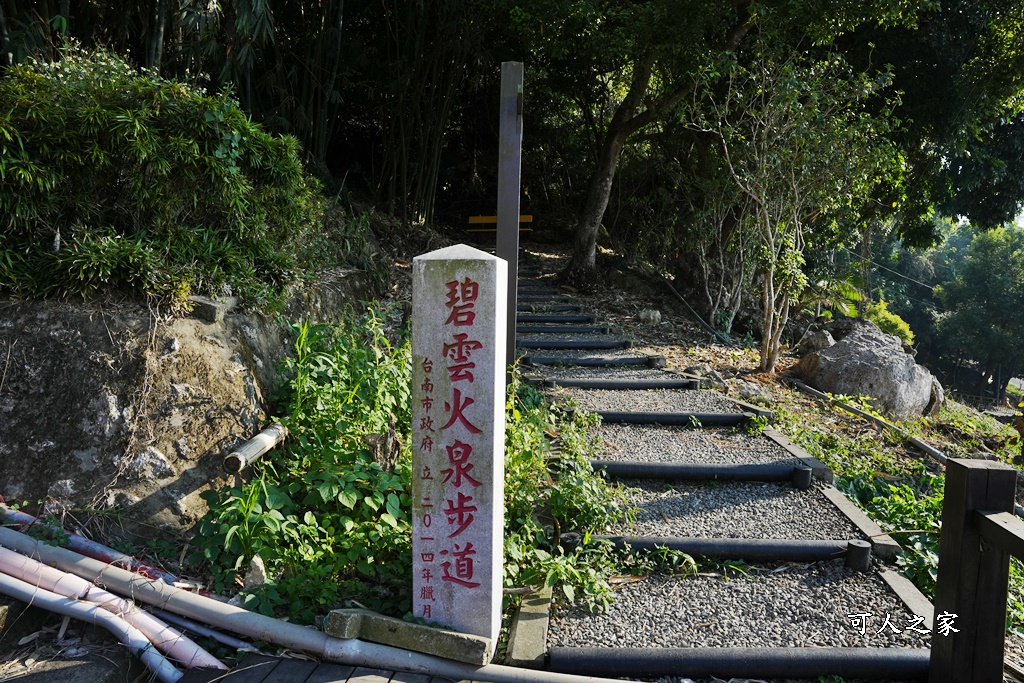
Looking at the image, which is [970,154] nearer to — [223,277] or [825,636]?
[825,636]

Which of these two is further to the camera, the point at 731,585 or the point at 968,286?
the point at 968,286

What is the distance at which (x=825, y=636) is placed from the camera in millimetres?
3105

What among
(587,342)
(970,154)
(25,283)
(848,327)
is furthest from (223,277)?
(970,154)

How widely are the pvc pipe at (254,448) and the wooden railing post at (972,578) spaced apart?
306 centimetres

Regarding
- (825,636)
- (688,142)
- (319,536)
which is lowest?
(825,636)

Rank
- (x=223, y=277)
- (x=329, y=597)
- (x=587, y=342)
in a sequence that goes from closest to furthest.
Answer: (x=329, y=597), (x=223, y=277), (x=587, y=342)

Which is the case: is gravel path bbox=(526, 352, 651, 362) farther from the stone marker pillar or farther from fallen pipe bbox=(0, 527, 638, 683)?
fallen pipe bbox=(0, 527, 638, 683)

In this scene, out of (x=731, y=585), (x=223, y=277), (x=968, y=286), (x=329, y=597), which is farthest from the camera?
(x=968, y=286)

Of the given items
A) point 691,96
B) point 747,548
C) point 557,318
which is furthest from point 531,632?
point 691,96

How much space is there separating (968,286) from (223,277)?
1473 inches

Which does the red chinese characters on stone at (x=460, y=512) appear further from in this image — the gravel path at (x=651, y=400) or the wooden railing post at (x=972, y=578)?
the gravel path at (x=651, y=400)

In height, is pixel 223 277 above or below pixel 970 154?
below

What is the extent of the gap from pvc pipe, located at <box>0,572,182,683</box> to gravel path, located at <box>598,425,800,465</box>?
3064 millimetres

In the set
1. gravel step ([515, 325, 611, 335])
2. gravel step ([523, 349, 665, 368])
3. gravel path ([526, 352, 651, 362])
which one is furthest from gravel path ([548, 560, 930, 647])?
gravel step ([515, 325, 611, 335])
